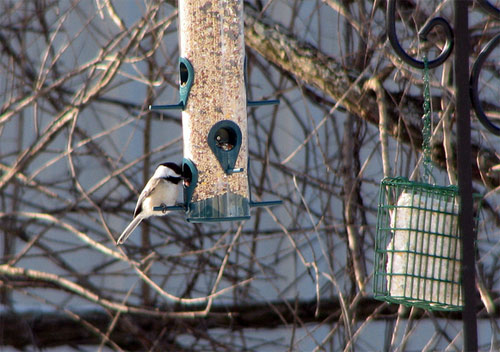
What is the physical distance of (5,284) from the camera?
16.8ft

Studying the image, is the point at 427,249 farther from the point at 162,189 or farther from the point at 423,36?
the point at 162,189

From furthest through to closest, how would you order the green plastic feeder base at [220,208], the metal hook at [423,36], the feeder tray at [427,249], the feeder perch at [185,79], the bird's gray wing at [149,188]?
the bird's gray wing at [149,188]
the feeder perch at [185,79]
the green plastic feeder base at [220,208]
the feeder tray at [427,249]
the metal hook at [423,36]

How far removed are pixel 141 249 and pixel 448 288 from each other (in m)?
2.73

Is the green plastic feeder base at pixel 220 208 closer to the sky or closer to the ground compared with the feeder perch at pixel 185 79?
closer to the ground

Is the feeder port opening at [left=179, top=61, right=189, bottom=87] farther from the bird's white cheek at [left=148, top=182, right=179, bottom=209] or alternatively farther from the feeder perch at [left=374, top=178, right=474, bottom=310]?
the feeder perch at [left=374, top=178, right=474, bottom=310]

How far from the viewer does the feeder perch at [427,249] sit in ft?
9.60

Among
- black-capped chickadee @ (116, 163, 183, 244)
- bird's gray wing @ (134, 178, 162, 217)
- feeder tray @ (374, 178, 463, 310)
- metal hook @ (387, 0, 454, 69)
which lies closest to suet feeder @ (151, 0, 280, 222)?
black-capped chickadee @ (116, 163, 183, 244)

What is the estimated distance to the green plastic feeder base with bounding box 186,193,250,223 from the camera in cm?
364

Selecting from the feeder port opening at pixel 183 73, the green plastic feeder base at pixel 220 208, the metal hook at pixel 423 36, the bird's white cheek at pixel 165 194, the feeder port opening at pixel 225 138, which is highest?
the feeder port opening at pixel 183 73

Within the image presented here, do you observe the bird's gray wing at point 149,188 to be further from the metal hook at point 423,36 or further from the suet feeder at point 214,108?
the metal hook at point 423,36

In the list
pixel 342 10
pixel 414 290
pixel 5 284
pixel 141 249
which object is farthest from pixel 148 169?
pixel 414 290

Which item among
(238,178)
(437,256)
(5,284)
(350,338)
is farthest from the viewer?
(5,284)

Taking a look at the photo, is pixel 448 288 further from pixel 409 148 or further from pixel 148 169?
pixel 148 169

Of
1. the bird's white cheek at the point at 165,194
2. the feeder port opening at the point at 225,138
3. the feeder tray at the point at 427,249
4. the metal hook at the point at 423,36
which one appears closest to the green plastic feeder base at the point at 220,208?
the feeder port opening at the point at 225,138
